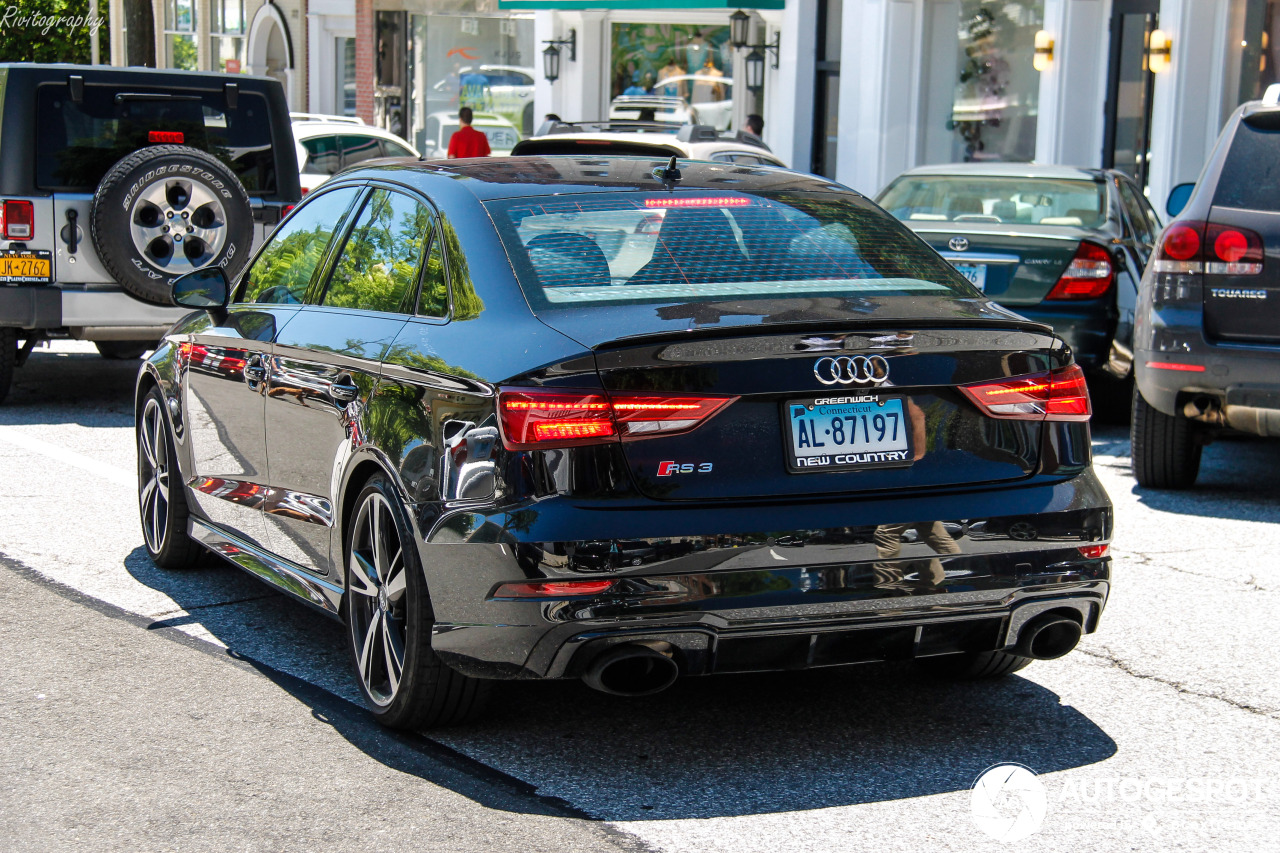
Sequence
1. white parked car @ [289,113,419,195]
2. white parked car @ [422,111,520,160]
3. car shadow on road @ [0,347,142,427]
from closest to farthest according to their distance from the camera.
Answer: car shadow on road @ [0,347,142,427]
white parked car @ [289,113,419,195]
white parked car @ [422,111,520,160]

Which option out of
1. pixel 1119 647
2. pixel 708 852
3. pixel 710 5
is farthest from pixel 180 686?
pixel 710 5

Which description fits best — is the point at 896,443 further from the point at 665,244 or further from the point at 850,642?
the point at 665,244

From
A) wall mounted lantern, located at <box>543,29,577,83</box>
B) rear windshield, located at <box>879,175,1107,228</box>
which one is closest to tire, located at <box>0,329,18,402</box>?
rear windshield, located at <box>879,175,1107,228</box>

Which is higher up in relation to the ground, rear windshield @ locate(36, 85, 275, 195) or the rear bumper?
rear windshield @ locate(36, 85, 275, 195)

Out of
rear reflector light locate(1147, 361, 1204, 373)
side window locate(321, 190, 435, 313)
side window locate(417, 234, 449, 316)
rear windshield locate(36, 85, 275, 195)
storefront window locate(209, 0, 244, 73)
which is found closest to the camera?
side window locate(417, 234, 449, 316)

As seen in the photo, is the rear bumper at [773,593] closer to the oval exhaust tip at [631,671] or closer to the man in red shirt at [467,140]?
the oval exhaust tip at [631,671]

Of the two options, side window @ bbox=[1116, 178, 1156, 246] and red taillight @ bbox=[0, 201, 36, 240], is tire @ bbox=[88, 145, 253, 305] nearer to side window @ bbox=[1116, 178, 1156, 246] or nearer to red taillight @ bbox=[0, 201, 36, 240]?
red taillight @ bbox=[0, 201, 36, 240]

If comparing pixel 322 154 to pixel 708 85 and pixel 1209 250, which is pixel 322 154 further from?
pixel 1209 250

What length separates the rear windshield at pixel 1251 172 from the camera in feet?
24.9

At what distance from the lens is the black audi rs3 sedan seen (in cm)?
399

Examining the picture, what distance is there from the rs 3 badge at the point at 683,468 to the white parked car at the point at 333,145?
13204 millimetres

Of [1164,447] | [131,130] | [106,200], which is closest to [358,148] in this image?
[131,130]

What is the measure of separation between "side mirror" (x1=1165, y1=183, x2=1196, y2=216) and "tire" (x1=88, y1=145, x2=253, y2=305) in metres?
5.16

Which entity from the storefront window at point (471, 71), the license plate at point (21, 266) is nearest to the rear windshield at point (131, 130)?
the license plate at point (21, 266)
